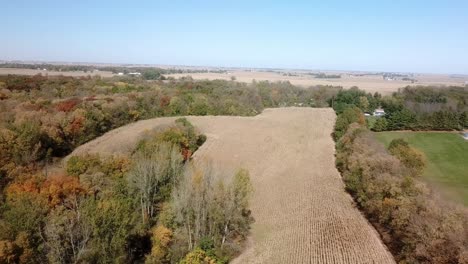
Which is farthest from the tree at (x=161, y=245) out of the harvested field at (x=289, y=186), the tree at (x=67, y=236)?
the harvested field at (x=289, y=186)

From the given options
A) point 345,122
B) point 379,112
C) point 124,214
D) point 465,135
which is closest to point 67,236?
point 124,214

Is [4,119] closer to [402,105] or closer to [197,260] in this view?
[197,260]

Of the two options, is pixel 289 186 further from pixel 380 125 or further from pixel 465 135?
pixel 465 135

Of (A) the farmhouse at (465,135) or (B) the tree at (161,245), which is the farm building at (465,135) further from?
(B) the tree at (161,245)

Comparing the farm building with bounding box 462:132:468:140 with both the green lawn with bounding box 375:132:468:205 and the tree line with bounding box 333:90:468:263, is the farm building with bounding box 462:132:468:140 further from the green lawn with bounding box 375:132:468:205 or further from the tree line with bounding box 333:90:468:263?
the tree line with bounding box 333:90:468:263

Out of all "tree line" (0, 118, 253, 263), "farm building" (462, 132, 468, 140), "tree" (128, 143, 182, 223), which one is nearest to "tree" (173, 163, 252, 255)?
"tree line" (0, 118, 253, 263)

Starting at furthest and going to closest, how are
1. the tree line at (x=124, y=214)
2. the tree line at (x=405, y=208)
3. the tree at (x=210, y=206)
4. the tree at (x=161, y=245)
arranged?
the tree at (x=210, y=206)
the tree at (x=161, y=245)
the tree line at (x=405, y=208)
the tree line at (x=124, y=214)
